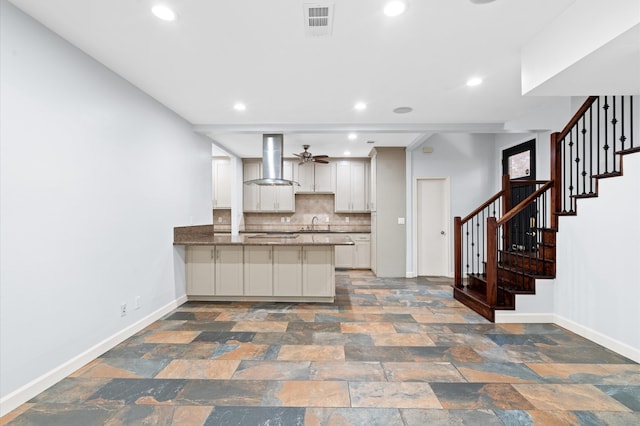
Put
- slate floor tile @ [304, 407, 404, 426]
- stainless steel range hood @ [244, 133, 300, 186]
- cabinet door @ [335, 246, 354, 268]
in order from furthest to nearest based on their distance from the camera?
cabinet door @ [335, 246, 354, 268], stainless steel range hood @ [244, 133, 300, 186], slate floor tile @ [304, 407, 404, 426]

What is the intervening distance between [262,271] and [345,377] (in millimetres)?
2311

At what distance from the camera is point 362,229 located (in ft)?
24.5

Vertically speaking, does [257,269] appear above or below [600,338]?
above

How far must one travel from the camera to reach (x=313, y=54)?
8.57ft

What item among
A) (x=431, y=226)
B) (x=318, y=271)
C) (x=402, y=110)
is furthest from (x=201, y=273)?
(x=431, y=226)

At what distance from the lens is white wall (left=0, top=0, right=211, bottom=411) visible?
201 centimetres

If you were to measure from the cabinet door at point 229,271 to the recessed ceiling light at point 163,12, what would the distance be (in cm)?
295

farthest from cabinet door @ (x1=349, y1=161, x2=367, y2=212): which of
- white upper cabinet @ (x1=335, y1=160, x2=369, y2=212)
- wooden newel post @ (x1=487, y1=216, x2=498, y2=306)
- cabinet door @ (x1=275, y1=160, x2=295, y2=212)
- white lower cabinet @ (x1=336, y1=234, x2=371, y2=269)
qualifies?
wooden newel post @ (x1=487, y1=216, x2=498, y2=306)

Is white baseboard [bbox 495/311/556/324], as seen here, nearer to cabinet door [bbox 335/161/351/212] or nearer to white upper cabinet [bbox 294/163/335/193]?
cabinet door [bbox 335/161/351/212]

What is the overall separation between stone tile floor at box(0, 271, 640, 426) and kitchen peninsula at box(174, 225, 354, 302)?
0.65m

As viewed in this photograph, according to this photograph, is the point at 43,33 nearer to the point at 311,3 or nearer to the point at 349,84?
the point at 311,3

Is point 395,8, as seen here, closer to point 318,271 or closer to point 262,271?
point 318,271

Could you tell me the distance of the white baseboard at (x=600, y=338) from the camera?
2674 millimetres

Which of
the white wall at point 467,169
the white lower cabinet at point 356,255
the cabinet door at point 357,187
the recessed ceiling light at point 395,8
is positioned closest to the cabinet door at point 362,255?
the white lower cabinet at point 356,255
